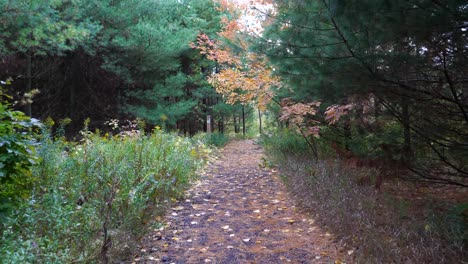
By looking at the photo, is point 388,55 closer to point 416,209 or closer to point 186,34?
point 416,209

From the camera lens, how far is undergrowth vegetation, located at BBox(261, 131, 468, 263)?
2.76 meters

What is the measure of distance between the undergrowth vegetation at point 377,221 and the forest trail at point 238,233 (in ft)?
0.80

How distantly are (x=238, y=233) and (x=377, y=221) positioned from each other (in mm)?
1641

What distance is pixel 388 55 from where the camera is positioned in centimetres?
311

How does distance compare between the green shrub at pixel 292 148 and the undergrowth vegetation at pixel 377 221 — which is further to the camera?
the green shrub at pixel 292 148

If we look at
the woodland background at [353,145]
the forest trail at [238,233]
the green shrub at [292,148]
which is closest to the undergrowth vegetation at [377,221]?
the woodland background at [353,145]

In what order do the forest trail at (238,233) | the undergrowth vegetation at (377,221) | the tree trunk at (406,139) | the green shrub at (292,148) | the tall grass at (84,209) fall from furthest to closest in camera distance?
the green shrub at (292,148), the tree trunk at (406,139), the forest trail at (238,233), the undergrowth vegetation at (377,221), the tall grass at (84,209)

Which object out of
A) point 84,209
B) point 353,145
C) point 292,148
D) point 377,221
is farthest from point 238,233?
→ point 292,148

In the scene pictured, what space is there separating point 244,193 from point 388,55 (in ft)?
12.7

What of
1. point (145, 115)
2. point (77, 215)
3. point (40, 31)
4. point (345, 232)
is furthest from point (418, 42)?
point (145, 115)

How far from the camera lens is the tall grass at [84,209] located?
2588 mm

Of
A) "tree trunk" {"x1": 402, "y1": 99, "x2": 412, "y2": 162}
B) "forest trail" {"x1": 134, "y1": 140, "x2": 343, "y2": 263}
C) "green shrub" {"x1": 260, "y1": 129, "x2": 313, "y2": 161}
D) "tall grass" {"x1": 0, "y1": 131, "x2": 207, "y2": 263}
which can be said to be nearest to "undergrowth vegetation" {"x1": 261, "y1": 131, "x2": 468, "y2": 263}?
"forest trail" {"x1": 134, "y1": 140, "x2": 343, "y2": 263}

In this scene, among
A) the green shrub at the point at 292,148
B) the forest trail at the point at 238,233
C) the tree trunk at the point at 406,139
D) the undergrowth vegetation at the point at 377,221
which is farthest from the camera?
the green shrub at the point at 292,148

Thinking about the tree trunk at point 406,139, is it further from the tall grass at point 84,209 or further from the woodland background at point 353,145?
the tall grass at point 84,209
